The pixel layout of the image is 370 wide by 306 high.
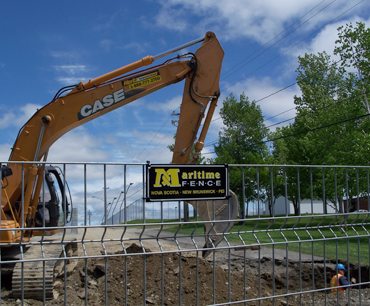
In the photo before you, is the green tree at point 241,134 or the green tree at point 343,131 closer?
the green tree at point 343,131

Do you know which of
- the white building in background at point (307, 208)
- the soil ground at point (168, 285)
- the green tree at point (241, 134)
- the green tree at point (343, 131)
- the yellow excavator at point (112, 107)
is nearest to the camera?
the white building in background at point (307, 208)

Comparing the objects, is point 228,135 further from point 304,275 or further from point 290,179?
point 304,275

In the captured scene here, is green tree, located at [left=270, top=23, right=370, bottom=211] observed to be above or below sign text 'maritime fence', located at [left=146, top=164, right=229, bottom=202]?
above

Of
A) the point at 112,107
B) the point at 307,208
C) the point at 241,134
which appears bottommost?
the point at 307,208

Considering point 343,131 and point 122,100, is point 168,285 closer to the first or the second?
point 122,100

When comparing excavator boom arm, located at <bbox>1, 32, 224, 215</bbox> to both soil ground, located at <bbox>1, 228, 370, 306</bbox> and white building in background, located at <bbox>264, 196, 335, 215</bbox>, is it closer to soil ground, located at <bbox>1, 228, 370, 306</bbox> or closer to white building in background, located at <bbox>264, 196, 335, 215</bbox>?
soil ground, located at <bbox>1, 228, 370, 306</bbox>

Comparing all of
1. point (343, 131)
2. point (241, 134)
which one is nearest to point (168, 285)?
point (343, 131)

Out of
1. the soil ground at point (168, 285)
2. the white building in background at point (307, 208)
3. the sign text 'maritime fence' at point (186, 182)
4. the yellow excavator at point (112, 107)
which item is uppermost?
the yellow excavator at point (112, 107)

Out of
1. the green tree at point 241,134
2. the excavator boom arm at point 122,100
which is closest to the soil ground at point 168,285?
the excavator boom arm at point 122,100

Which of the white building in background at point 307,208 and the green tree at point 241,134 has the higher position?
the green tree at point 241,134

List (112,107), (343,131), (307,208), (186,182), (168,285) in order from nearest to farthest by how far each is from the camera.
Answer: (186,182) → (168,285) → (112,107) → (343,131) → (307,208)

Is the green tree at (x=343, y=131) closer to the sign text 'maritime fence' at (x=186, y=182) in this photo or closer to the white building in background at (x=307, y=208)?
the white building in background at (x=307, y=208)

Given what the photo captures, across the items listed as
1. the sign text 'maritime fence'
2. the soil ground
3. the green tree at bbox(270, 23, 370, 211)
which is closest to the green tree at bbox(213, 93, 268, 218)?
the green tree at bbox(270, 23, 370, 211)

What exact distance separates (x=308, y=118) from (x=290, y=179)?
19.3 feet
